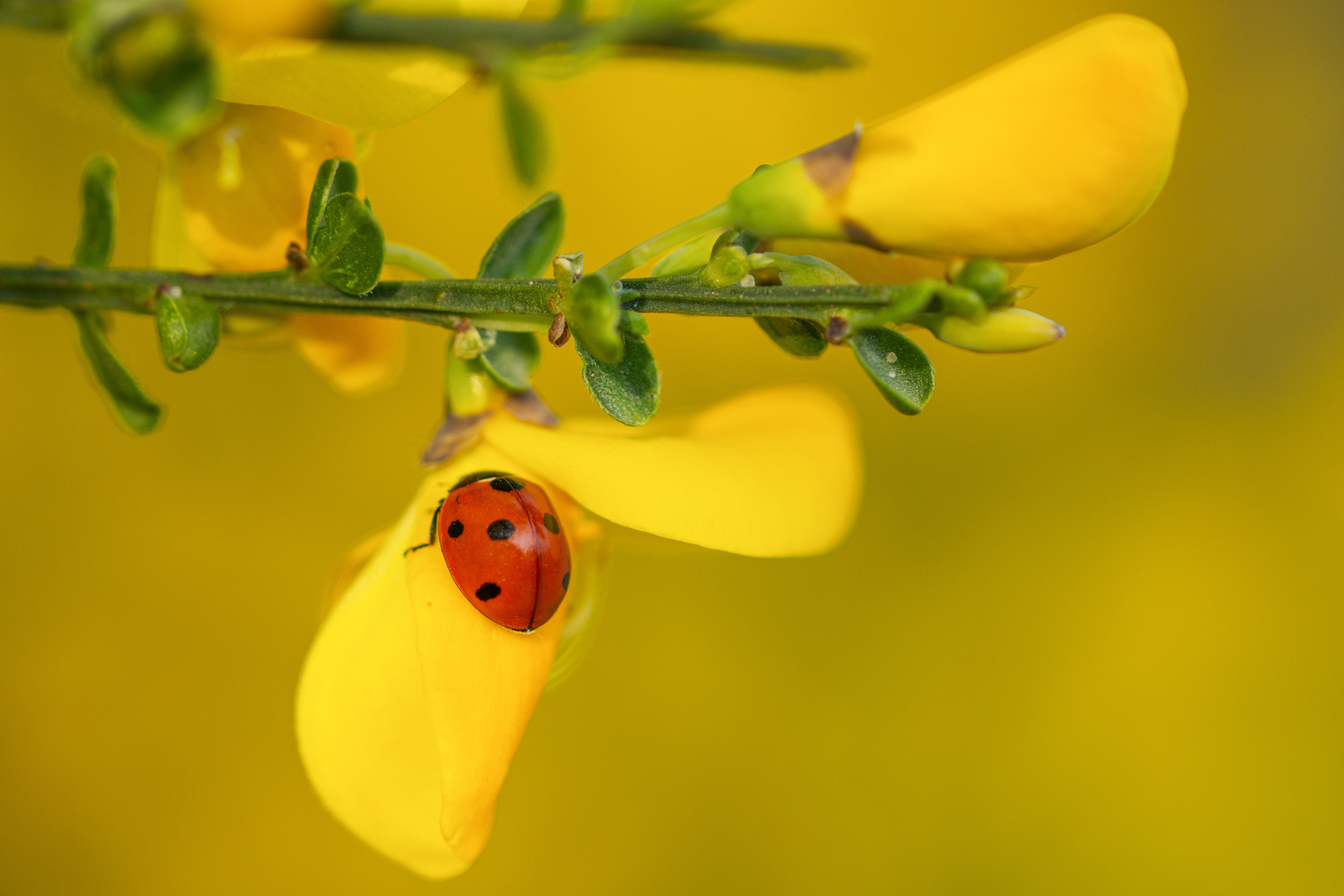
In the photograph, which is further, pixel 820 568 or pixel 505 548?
pixel 820 568

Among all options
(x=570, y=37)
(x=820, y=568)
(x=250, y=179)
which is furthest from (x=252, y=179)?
(x=820, y=568)

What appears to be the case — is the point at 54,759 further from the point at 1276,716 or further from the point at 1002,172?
the point at 1276,716

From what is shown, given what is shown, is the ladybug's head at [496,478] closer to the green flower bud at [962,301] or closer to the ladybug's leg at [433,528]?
the ladybug's leg at [433,528]

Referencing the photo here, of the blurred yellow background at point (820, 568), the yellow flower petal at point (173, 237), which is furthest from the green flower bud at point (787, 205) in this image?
the blurred yellow background at point (820, 568)

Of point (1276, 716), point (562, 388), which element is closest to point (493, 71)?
point (562, 388)

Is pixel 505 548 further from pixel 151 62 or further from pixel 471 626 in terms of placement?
pixel 151 62

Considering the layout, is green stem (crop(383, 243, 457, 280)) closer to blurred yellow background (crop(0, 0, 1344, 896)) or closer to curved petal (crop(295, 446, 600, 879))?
curved petal (crop(295, 446, 600, 879))
